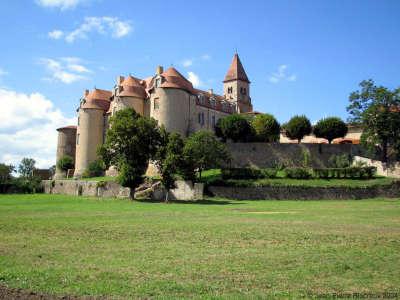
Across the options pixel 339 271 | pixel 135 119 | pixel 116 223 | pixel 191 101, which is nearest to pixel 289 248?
pixel 339 271

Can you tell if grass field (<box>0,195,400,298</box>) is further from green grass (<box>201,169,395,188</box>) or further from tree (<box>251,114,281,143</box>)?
tree (<box>251,114,281,143</box>)

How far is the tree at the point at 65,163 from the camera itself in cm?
7637

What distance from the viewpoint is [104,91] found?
257 feet

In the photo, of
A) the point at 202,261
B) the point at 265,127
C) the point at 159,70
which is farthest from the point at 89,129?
the point at 202,261

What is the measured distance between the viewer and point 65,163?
3007 inches

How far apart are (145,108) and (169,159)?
81.8 ft

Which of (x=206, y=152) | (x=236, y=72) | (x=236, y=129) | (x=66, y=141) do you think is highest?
(x=236, y=72)

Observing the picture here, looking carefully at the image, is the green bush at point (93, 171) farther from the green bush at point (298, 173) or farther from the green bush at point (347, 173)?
the green bush at point (347, 173)

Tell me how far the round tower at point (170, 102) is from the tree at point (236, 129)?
591 centimetres

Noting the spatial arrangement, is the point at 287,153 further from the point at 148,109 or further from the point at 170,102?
the point at 148,109

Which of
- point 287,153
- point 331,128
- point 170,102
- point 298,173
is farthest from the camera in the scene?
point 331,128

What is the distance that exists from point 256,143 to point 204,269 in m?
52.9

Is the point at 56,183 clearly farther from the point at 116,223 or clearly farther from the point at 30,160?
the point at 30,160

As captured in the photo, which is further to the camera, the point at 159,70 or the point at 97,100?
the point at 97,100
